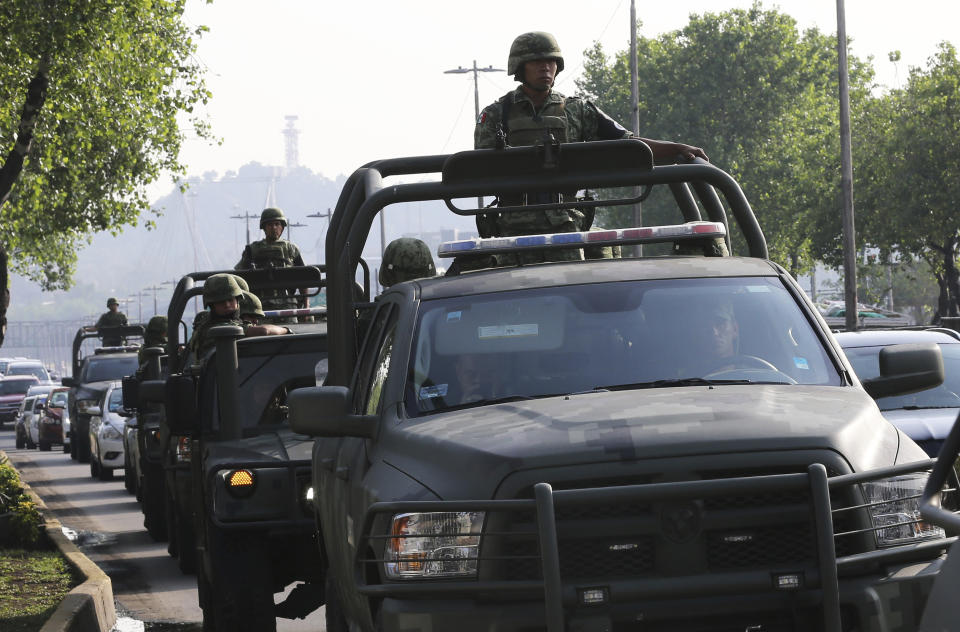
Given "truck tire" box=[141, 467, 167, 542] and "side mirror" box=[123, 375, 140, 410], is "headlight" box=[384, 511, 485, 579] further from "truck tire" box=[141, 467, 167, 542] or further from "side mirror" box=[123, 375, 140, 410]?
"truck tire" box=[141, 467, 167, 542]

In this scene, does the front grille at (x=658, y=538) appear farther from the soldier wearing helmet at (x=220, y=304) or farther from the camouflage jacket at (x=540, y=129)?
the soldier wearing helmet at (x=220, y=304)

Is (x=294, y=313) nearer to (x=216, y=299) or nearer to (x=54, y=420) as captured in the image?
(x=216, y=299)

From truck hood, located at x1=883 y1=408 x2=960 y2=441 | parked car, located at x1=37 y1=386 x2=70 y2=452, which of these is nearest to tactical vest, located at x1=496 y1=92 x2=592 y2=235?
truck hood, located at x1=883 y1=408 x2=960 y2=441

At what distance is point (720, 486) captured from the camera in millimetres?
4219

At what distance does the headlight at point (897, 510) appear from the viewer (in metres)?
4.51

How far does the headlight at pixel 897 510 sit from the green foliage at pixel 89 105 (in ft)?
40.0

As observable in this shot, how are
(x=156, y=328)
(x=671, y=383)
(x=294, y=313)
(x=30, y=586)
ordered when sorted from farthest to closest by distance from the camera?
1. (x=156, y=328)
2. (x=294, y=313)
3. (x=30, y=586)
4. (x=671, y=383)

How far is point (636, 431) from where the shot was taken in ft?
14.6

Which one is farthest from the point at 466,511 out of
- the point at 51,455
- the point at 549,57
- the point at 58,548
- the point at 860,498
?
the point at 51,455

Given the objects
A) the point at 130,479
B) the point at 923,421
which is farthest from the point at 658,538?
the point at 130,479

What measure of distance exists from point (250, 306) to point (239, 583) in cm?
395

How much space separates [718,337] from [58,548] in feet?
29.9

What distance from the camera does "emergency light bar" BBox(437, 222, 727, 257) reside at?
19.3 ft

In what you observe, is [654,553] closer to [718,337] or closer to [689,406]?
[689,406]
